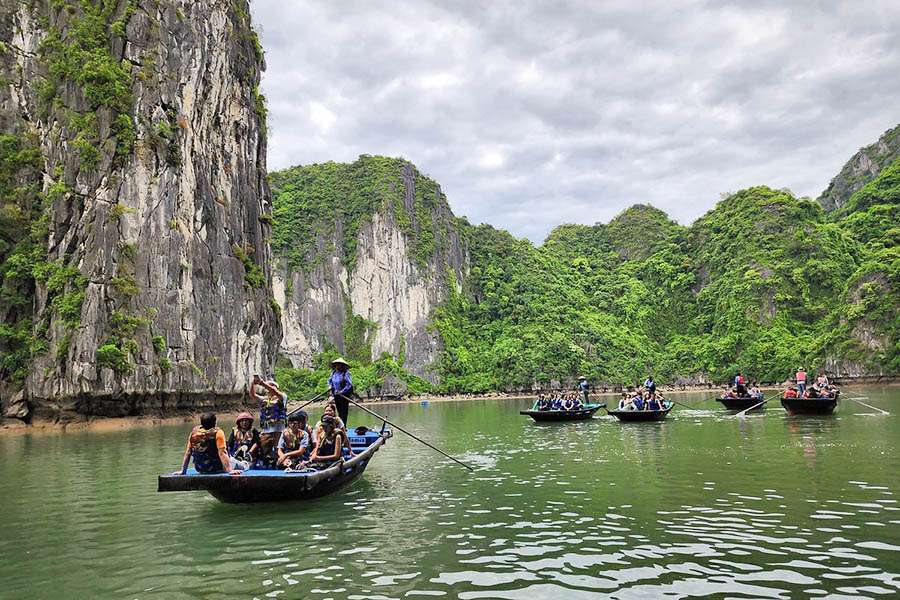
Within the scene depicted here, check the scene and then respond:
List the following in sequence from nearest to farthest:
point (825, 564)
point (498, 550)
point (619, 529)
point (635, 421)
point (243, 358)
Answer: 1. point (825, 564)
2. point (498, 550)
3. point (619, 529)
4. point (635, 421)
5. point (243, 358)

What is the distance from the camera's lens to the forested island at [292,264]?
3750 centimetres

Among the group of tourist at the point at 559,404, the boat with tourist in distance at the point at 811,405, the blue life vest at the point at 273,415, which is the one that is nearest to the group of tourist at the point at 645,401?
the group of tourist at the point at 559,404

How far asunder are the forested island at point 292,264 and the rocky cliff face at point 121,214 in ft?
0.46

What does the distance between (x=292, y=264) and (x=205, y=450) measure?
104m

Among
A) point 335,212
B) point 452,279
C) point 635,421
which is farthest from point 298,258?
point 635,421

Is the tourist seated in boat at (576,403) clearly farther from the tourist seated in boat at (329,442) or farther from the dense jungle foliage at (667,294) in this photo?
the dense jungle foliage at (667,294)

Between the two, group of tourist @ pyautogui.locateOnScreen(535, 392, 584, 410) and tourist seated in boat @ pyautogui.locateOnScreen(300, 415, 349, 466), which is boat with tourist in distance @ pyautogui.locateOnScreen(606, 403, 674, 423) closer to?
group of tourist @ pyautogui.locateOnScreen(535, 392, 584, 410)

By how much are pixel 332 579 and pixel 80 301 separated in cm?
3516

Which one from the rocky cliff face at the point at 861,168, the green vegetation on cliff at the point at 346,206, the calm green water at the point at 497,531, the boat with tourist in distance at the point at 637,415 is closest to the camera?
the calm green water at the point at 497,531

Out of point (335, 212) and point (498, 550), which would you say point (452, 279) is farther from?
point (498, 550)

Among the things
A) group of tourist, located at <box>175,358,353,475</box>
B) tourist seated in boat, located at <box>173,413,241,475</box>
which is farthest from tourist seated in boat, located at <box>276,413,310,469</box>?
tourist seated in boat, located at <box>173,413,241,475</box>

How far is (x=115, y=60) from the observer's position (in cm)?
4041

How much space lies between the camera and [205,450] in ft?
34.4

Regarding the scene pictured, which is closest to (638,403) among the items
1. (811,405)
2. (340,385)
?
(811,405)
